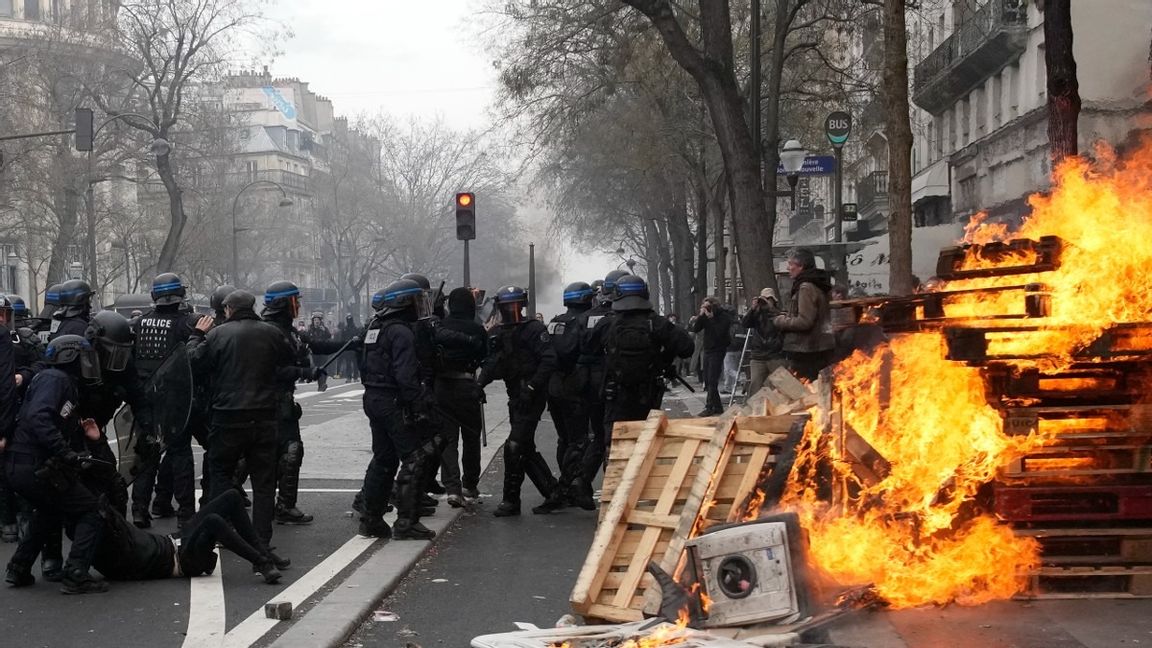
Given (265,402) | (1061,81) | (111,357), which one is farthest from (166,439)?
(1061,81)

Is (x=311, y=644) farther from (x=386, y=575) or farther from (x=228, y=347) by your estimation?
(x=228, y=347)

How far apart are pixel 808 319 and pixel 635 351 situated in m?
1.43

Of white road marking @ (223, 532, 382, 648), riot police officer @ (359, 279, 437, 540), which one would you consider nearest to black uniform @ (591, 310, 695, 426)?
riot police officer @ (359, 279, 437, 540)

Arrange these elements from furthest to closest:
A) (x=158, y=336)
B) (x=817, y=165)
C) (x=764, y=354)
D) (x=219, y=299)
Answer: (x=817, y=165), (x=764, y=354), (x=219, y=299), (x=158, y=336)

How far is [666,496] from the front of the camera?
22.8 feet

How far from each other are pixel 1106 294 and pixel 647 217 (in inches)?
1539

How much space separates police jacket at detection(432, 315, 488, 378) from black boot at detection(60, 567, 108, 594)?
3.66 meters

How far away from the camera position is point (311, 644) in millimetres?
6508

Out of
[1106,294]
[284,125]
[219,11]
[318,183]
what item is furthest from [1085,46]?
[284,125]

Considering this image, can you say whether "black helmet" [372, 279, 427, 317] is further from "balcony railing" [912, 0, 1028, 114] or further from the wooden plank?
"balcony railing" [912, 0, 1028, 114]

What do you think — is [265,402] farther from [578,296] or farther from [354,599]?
[578,296]

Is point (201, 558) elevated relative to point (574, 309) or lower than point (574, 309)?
lower

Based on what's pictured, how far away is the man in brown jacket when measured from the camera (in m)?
10.7

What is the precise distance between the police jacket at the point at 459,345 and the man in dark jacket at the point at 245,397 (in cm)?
199
